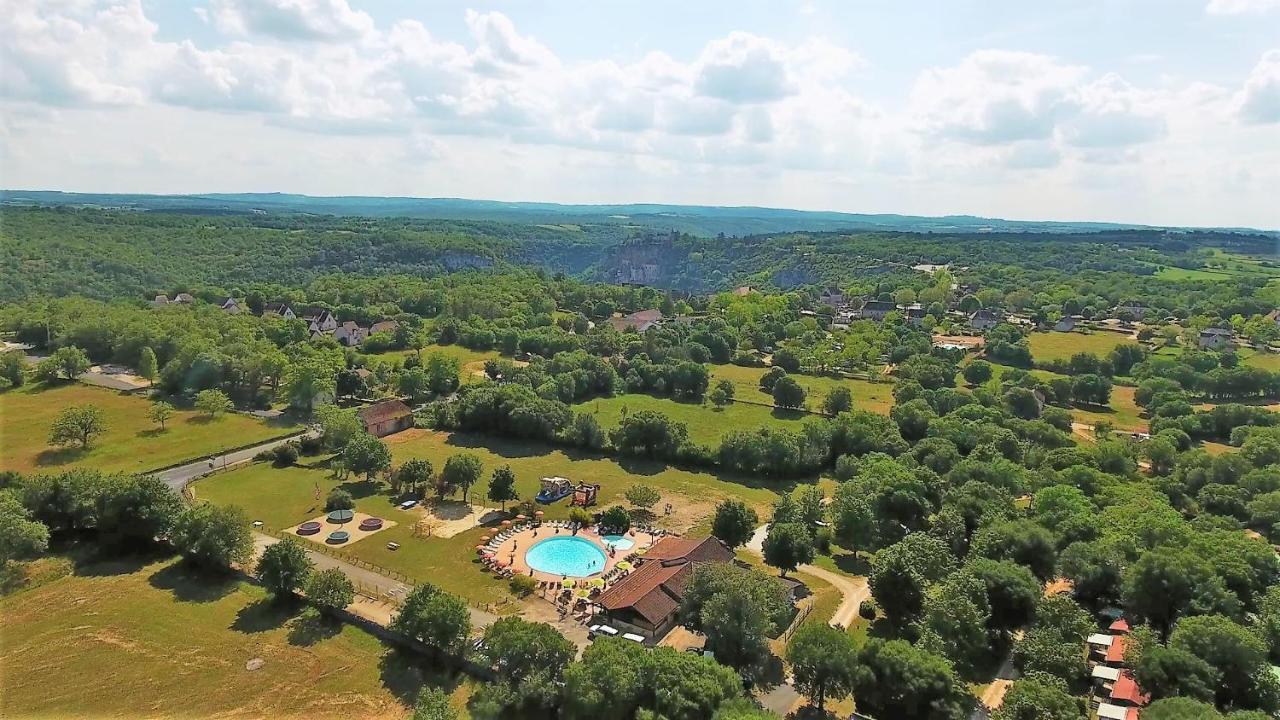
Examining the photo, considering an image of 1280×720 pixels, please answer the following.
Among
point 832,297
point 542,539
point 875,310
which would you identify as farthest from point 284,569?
point 832,297

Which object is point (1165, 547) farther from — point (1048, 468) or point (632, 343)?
point (632, 343)

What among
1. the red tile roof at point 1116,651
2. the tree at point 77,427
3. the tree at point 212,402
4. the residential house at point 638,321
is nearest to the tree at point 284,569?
the tree at point 77,427

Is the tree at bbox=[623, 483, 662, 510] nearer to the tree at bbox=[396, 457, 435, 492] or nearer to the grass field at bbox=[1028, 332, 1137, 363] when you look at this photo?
the tree at bbox=[396, 457, 435, 492]

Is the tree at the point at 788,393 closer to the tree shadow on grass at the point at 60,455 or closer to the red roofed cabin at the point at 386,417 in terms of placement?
the red roofed cabin at the point at 386,417

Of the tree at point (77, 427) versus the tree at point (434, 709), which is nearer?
the tree at point (434, 709)

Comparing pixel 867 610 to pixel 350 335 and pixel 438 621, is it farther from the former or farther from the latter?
pixel 350 335

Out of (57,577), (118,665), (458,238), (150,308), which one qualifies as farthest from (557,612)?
(458,238)

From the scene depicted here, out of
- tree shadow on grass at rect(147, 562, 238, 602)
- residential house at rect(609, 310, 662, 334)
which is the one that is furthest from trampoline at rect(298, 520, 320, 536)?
residential house at rect(609, 310, 662, 334)
